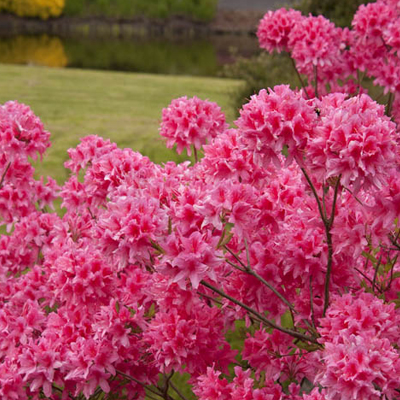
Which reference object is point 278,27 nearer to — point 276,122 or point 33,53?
point 276,122

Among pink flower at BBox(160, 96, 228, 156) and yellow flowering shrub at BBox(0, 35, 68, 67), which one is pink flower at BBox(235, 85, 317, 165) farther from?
yellow flowering shrub at BBox(0, 35, 68, 67)

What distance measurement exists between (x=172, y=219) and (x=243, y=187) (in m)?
0.30

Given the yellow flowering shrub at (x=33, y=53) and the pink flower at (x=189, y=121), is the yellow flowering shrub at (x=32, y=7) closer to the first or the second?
the yellow flowering shrub at (x=33, y=53)

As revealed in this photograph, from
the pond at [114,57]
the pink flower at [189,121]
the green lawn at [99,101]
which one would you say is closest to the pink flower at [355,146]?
the pink flower at [189,121]

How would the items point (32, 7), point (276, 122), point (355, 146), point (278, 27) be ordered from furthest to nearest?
1. point (32, 7)
2. point (278, 27)
3. point (276, 122)
4. point (355, 146)

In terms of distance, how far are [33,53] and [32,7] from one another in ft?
94.6

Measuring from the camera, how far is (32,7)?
58906 mm

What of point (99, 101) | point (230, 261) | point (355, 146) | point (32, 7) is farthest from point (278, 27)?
point (32, 7)

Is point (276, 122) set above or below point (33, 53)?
above

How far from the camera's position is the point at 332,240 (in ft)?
7.96

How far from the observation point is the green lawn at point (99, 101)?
10.3m

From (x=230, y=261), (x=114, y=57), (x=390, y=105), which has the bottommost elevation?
(x=114, y=57)

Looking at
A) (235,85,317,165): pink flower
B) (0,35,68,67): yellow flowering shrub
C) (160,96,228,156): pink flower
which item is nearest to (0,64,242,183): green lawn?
(160,96,228,156): pink flower

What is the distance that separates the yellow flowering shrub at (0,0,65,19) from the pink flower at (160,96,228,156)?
6103cm
